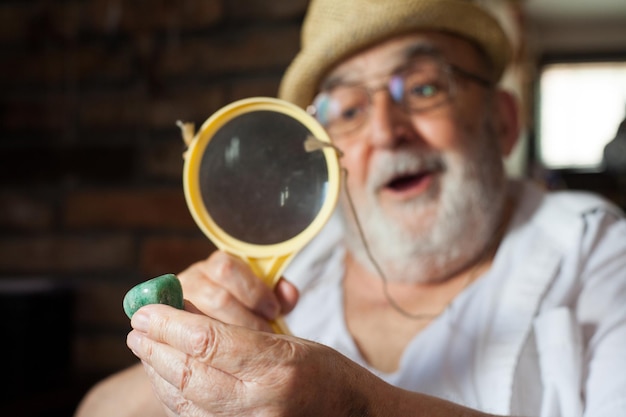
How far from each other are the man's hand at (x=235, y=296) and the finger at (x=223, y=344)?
0.18m

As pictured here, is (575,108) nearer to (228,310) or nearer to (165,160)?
(165,160)

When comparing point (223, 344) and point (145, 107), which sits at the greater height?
point (145, 107)

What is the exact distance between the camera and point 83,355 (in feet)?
4.90

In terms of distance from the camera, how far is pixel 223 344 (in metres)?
0.47

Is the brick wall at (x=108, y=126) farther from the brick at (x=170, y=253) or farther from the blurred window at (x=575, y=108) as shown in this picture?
the blurred window at (x=575, y=108)

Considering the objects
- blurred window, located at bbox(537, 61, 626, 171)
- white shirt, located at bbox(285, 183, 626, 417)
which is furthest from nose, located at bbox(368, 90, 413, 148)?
blurred window, located at bbox(537, 61, 626, 171)

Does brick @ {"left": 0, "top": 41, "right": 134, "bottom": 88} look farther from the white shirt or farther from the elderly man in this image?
the white shirt

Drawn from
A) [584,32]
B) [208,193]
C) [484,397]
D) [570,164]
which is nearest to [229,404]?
[208,193]

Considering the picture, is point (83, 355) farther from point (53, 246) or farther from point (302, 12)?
point (302, 12)

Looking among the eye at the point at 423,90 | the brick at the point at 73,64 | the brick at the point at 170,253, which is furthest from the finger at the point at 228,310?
the brick at the point at 73,64

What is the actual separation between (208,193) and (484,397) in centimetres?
43

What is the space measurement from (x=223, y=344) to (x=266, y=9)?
1110 millimetres

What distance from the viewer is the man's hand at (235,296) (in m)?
0.68

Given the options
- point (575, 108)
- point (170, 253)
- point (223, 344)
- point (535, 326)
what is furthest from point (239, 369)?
point (575, 108)
